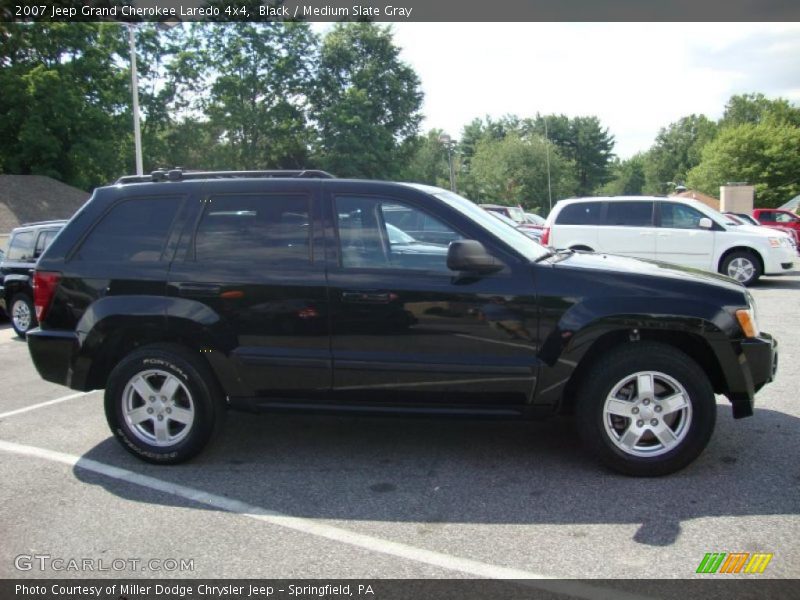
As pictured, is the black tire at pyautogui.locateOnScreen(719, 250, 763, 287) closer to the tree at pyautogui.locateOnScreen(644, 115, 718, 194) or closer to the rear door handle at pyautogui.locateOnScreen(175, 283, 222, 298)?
the rear door handle at pyautogui.locateOnScreen(175, 283, 222, 298)

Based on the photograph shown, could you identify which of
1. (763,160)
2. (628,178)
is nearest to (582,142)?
(628,178)

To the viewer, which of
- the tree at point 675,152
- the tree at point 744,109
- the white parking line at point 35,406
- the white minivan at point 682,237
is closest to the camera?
the white parking line at point 35,406

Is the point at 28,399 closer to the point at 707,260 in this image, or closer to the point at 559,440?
the point at 559,440

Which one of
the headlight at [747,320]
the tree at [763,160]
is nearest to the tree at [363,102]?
the tree at [763,160]

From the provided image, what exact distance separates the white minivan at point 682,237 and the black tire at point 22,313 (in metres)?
9.87

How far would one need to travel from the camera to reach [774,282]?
14.2 m

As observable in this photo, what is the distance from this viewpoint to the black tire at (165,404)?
459 cm

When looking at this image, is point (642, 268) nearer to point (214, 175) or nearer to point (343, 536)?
point (343, 536)

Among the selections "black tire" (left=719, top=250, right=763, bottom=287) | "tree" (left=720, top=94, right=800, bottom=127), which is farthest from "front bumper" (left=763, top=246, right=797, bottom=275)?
"tree" (left=720, top=94, right=800, bottom=127)

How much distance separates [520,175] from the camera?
69500 mm

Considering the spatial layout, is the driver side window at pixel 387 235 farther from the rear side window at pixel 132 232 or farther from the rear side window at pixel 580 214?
the rear side window at pixel 580 214

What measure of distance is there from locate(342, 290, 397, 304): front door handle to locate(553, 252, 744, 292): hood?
1.09 m

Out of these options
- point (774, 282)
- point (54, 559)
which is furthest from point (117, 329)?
point (774, 282)

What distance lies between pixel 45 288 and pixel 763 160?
213 ft
